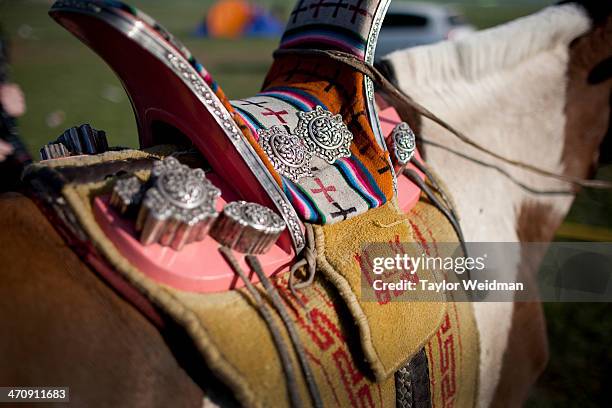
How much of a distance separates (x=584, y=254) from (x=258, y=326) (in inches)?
60.4

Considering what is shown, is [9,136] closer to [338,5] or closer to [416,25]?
[338,5]

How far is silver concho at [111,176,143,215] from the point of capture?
87 centimetres

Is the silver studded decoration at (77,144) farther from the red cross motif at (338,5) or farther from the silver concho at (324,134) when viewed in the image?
the red cross motif at (338,5)

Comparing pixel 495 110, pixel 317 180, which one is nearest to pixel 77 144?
pixel 317 180

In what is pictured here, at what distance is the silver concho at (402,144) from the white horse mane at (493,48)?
0.35 m

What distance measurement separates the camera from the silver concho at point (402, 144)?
1.34 metres

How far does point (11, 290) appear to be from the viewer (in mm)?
823

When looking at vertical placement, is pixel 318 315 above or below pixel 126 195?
below

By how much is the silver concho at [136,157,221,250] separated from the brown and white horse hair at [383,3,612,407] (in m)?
0.92

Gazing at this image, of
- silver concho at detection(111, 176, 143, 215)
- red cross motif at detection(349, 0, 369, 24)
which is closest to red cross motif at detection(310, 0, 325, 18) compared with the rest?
red cross motif at detection(349, 0, 369, 24)

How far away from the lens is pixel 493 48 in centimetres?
176

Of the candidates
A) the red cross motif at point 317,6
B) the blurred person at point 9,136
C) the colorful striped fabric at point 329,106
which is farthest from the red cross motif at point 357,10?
the blurred person at point 9,136

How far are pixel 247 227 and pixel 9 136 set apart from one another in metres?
0.78

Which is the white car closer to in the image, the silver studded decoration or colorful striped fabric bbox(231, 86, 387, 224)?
colorful striped fabric bbox(231, 86, 387, 224)
